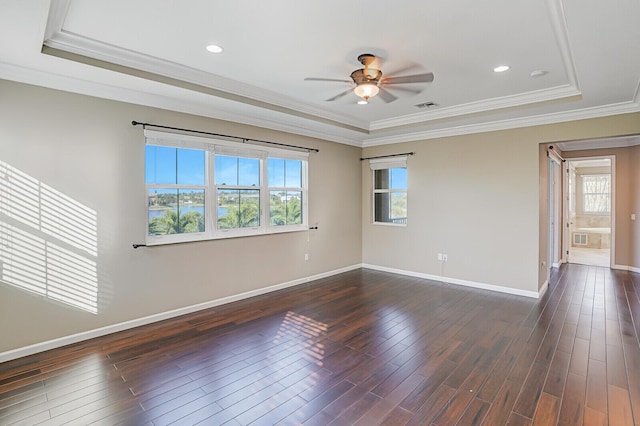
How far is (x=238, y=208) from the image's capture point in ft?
15.9

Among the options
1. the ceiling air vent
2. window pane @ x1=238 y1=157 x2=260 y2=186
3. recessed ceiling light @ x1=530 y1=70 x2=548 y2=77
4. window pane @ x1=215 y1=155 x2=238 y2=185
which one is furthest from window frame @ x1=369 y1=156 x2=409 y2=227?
window pane @ x1=215 y1=155 x2=238 y2=185

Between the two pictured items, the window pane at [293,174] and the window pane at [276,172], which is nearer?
the window pane at [276,172]

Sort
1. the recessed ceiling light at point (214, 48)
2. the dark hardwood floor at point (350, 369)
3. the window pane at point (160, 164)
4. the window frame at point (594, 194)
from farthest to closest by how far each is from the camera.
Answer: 1. the window frame at point (594, 194)
2. the window pane at point (160, 164)
3. the recessed ceiling light at point (214, 48)
4. the dark hardwood floor at point (350, 369)

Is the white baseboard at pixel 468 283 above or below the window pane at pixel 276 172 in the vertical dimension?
below

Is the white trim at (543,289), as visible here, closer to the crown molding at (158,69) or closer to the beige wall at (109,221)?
the beige wall at (109,221)

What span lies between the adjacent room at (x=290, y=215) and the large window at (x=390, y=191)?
0.35m

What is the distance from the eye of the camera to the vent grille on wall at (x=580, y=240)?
9922mm

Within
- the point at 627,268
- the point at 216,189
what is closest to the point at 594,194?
the point at 627,268

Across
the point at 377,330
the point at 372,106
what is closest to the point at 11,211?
the point at 377,330

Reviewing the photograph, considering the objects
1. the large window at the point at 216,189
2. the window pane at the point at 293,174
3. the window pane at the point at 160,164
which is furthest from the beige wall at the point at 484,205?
the window pane at the point at 160,164

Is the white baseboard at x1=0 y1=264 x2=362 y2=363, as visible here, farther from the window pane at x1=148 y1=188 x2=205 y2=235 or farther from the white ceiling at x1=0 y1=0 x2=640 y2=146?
the white ceiling at x1=0 y1=0 x2=640 y2=146

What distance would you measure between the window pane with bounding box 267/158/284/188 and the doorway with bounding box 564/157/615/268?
28.8ft

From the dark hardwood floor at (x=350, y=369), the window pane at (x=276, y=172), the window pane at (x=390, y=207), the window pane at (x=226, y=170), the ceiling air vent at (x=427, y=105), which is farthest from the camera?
the window pane at (x=390, y=207)

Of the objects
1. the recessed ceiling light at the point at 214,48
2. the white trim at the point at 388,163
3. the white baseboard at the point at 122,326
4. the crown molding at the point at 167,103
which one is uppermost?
the recessed ceiling light at the point at 214,48
